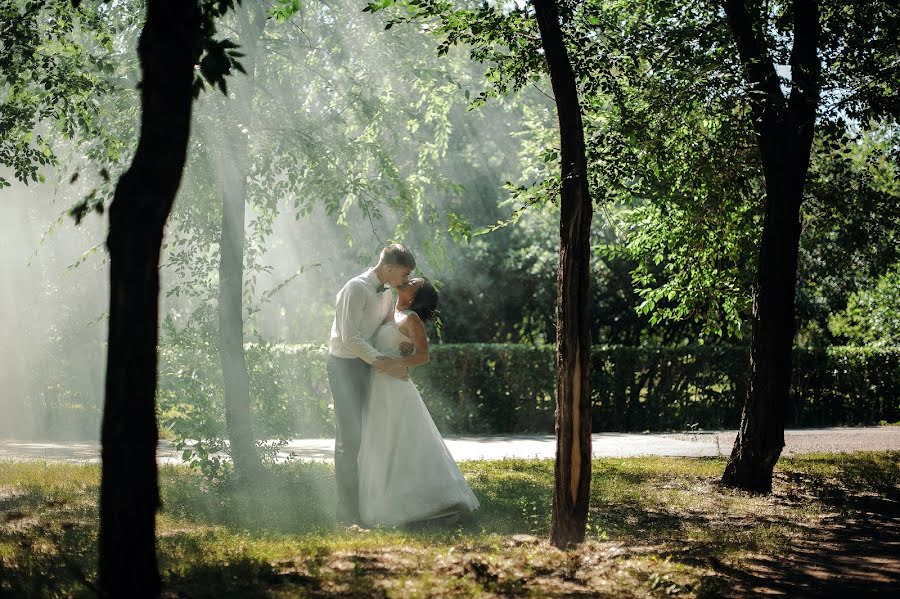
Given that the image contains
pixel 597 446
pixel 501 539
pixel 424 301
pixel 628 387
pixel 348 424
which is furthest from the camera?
pixel 628 387

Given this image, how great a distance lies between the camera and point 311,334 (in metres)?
30.5

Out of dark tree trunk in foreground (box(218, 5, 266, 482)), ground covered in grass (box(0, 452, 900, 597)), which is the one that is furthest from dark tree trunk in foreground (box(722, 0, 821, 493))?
dark tree trunk in foreground (box(218, 5, 266, 482))

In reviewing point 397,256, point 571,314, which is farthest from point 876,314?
point 571,314

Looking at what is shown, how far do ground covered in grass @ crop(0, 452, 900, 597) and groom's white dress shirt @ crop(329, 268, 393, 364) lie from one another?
1.45 meters

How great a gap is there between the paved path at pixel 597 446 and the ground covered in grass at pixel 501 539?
1.41 m

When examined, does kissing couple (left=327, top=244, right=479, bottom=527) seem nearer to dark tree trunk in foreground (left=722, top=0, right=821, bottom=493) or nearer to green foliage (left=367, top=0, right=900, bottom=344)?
A: green foliage (left=367, top=0, right=900, bottom=344)

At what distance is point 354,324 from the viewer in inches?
305

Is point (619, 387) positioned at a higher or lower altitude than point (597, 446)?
higher

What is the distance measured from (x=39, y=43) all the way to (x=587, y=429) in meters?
6.43

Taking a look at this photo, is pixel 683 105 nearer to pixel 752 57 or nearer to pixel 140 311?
pixel 752 57

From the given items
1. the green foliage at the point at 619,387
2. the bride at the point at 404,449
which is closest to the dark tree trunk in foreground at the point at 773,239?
the bride at the point at 404,449

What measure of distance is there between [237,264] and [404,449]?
10.7 feet

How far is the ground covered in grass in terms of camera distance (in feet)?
16.8

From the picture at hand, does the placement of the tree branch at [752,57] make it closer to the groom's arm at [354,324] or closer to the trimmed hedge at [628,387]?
the groom's arm at [354,324]
